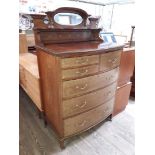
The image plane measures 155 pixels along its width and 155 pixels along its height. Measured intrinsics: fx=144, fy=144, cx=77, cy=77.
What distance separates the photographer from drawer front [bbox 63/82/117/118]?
128 centimetres

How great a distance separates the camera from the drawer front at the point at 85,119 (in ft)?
4.45

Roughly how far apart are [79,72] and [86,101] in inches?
12.8

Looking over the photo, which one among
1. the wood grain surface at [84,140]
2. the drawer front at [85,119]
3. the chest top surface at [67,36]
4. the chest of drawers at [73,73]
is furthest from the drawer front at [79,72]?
the wood grain surface at [84,140]

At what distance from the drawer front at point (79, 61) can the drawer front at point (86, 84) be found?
0.14 meters

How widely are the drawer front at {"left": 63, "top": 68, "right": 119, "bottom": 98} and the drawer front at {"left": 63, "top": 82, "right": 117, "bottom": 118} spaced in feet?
0.19

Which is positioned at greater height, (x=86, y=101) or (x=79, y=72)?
(x=79, y=72)

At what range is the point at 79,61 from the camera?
3.83 feet

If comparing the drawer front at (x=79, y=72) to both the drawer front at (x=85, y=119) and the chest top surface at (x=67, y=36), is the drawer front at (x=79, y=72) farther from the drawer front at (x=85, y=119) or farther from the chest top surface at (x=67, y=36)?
the drawer front at (x=85, y=119)

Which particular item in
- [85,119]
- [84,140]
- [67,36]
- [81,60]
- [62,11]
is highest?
[62,11]

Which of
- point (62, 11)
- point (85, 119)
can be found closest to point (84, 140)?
point (85, 119)

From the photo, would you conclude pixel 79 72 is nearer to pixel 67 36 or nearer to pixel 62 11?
pixel 67 36
